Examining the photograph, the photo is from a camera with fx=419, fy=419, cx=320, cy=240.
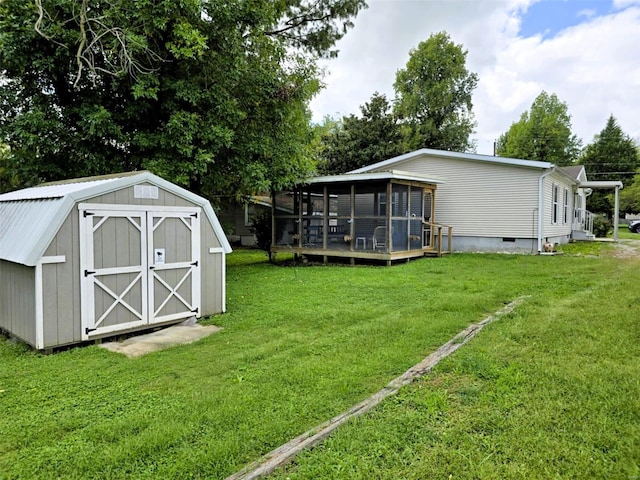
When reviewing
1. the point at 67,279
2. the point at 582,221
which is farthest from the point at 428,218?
the point at 582,221

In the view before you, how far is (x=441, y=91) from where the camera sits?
29.0m

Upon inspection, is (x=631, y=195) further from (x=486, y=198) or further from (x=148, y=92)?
(x=148, y=92)

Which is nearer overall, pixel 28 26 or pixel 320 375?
pixel 320 375

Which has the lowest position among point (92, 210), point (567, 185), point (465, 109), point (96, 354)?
point (96, 354)

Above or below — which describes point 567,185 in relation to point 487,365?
above

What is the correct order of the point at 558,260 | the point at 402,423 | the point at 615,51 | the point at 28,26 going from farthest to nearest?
the point at 615,51, the point at 558,260, the point at 28,26, the point at 402,423

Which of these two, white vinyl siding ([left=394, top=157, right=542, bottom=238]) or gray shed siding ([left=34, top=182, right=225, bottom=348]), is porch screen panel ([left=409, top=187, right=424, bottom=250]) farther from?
gray shed siding ([left=34, top=182, right=225, bottom=348])

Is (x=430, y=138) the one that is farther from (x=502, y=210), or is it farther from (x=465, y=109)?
(x=502, y=210)

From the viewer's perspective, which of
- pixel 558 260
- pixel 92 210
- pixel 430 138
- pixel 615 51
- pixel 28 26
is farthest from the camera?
pixel 430 138

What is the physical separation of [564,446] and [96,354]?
14.6 feet

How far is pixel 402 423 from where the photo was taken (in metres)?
2.76

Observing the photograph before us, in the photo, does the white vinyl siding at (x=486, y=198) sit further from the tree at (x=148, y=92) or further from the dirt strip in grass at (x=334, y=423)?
the dirt strip in grass at (x=334, y=423)

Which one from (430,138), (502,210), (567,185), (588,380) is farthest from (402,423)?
(430,138)

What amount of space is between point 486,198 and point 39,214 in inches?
494
